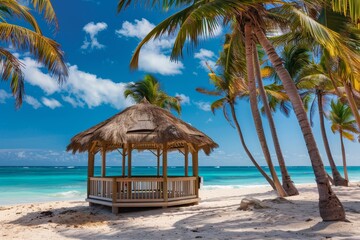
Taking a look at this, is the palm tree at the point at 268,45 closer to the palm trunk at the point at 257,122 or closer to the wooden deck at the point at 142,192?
the palm trunk at the point at 257,122

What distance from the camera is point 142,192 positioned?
11055 millimetres

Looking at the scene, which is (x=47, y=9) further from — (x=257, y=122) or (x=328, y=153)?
(x=328, y=153)

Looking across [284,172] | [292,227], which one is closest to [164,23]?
[292,227]

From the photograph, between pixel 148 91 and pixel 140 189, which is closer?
pixel 140 189

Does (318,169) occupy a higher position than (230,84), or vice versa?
(230,84)

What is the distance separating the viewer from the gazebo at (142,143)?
1038cm

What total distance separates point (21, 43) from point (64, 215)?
16.3 ft

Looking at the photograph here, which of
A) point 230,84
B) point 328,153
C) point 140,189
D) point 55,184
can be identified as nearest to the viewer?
point 140,189

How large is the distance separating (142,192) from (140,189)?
1.05 metres

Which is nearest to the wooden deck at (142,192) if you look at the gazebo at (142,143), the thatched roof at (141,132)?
the gazebo at (142,143)

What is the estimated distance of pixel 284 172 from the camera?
1223cm

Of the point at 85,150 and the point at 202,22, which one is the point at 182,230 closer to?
the point at 202,22

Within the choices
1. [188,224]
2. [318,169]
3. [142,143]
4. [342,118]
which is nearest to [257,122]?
[142,143]

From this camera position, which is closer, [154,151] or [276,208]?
[276,208]
